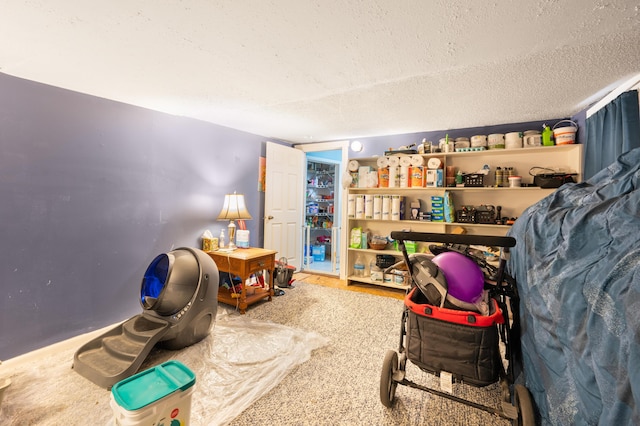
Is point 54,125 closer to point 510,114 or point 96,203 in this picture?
point 96,203

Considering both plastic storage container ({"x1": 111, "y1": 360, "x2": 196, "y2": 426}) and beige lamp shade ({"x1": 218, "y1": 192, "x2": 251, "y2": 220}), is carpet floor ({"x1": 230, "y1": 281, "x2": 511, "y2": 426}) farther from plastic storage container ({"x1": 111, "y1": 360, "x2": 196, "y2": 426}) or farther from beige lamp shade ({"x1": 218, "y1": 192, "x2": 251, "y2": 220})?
beige lamp shade ({"x1": 218, "y1": 192, "x2": 251, "y2": 220})

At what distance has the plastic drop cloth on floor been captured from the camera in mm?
1495

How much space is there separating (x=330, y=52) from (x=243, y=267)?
2120mm

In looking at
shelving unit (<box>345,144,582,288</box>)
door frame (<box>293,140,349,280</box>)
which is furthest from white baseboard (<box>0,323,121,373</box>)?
shelving unit (<box>345,144,582,288</box>)

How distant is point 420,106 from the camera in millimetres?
2740

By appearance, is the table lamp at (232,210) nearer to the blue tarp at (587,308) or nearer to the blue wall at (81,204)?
the blue wall at (81,204)

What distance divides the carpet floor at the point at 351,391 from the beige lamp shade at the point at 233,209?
1128 millimetres

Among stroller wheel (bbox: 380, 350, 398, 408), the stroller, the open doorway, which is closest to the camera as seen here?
the stroller

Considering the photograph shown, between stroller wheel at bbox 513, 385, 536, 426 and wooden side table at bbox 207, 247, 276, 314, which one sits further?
wooden side table at bbox 207, 247, 276, 314

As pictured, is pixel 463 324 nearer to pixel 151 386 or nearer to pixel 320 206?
pixel 151 386

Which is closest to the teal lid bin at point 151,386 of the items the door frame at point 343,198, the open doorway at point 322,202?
the door frame at point 343,198

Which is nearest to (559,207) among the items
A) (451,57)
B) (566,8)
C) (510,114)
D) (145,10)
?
(566,8)

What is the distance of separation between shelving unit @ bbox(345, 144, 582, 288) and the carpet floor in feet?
4.56

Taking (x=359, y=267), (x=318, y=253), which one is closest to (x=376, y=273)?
(x=359, y=267)
